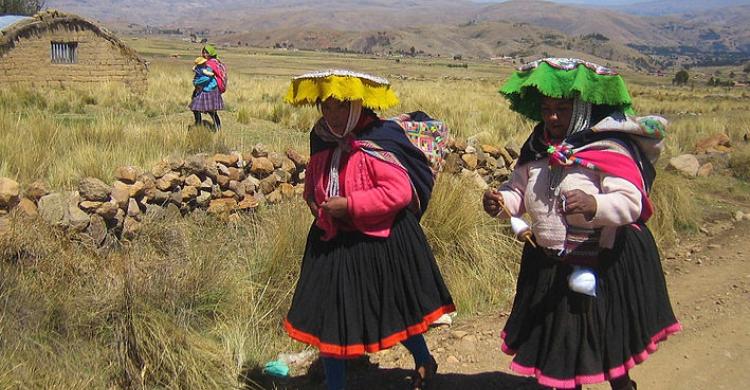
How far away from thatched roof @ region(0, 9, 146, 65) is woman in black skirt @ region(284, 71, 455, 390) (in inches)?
727

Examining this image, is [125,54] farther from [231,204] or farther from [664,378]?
[664,378]

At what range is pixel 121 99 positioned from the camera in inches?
640

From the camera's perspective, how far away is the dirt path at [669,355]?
3799 mm

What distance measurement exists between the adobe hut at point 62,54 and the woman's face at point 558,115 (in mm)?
19249

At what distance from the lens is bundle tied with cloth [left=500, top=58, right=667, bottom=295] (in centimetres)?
253

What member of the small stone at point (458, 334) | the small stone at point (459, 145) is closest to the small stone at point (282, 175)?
the small stone at point (459, 145)

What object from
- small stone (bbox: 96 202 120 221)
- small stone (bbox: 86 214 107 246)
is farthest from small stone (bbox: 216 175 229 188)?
small stone (bbox: 86 214 107 246)

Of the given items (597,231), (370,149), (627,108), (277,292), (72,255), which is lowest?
(277,292)

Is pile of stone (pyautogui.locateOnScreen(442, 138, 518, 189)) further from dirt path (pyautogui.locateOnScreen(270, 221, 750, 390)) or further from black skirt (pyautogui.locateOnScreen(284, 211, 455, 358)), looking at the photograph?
black skirt (pyautogui.locateOnScreen(284, 211, 455, 358))

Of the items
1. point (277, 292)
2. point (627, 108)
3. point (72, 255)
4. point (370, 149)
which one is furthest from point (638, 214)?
point (72, 255)

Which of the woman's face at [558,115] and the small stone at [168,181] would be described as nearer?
the woman's face at [558,115]

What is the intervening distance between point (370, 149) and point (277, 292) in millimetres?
1838

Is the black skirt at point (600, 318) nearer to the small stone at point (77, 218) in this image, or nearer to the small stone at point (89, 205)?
the small stone at point (77, 218)

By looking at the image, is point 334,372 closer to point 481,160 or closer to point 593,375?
point 593,375
